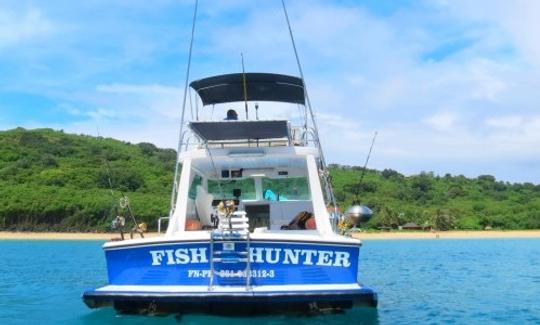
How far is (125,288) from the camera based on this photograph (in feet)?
34.7

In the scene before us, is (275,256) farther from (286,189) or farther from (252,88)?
(252,88)

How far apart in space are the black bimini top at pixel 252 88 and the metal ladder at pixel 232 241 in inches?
140

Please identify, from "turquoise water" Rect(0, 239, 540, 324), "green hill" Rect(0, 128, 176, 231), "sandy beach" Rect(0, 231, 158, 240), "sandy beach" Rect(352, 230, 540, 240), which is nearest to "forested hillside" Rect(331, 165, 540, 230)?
"sandy beach" Rect(352, 230, 540, 240)

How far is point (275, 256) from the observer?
10.3 meters

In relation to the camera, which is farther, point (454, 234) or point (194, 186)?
point (454, 234)

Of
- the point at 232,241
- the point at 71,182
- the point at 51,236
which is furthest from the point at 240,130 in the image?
the point at 71,182

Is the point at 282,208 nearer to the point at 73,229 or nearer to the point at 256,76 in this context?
the point at 256,76

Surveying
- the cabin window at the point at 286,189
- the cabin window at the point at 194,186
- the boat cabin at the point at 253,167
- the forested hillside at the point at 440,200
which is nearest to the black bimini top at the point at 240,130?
the boat cabin at the point at 253,167

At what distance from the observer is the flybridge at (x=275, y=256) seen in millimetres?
10258

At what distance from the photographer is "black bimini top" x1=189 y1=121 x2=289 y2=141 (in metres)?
11.2

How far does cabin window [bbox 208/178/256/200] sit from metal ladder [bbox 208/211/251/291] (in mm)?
2712

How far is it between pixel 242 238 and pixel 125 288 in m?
2.24

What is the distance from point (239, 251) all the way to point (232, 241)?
8.7 inches

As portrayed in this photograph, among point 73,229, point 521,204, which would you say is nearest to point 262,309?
point 73,229
